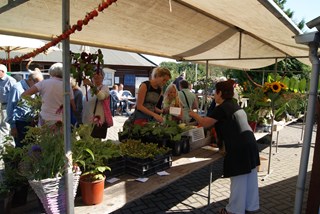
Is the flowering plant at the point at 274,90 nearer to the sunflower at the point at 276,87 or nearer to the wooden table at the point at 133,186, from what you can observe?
the sunflower at the point at 276,87

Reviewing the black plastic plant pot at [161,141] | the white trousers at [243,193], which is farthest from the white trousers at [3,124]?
the white trousers at [243,193]

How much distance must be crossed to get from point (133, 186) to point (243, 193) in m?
1.49

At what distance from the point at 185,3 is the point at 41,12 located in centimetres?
149

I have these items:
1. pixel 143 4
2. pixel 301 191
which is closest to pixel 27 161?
pixel 143 4

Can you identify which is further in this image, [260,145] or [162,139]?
[260,145]

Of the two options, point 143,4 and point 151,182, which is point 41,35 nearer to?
point 143,4

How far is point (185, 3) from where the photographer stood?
9.91ft

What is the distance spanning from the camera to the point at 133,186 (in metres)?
2.22

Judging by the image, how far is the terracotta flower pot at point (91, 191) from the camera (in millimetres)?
1887

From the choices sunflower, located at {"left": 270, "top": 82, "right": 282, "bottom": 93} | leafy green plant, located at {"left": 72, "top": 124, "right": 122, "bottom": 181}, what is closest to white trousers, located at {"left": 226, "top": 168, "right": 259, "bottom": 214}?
leafy green plant, located at {"left": 72, "top": 124, "right": 122, "bottom": 181}

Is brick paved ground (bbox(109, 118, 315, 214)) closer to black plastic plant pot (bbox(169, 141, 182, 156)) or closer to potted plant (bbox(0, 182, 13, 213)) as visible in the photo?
black plastic plant pot (bbox(169, 141, 182, 156))

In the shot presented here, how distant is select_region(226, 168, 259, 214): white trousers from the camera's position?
3.09 meters

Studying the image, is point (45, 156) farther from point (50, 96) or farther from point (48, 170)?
point (50, 96)

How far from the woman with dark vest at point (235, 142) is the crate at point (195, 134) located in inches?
11.8
